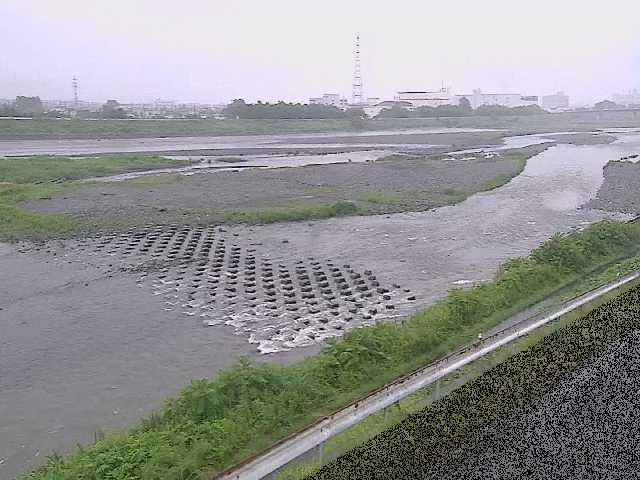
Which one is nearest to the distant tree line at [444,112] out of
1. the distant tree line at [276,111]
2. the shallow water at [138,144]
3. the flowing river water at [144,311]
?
the distant tree line at [276,111]

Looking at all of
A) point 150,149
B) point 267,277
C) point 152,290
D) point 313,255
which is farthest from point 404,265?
point 150,149

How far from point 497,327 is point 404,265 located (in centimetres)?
624

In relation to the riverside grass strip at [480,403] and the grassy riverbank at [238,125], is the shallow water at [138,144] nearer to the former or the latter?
the grassy riverbank at [238,125]

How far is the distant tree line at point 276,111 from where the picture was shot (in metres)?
81.7

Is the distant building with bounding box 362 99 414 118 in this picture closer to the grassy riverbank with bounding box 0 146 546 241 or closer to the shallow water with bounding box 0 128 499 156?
the shallow water with bounding box 0 128 499 156

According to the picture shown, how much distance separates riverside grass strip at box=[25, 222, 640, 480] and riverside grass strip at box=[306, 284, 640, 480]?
1.42m

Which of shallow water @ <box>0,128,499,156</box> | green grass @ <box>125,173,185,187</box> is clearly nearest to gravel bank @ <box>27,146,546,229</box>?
green grass @ <box>125,173,185,187</box>

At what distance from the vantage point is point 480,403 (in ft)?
24.2

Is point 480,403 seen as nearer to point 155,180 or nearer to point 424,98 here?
point 155,180

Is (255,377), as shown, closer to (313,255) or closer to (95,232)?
(313,255)

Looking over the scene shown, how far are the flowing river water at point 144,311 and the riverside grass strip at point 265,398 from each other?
5.15 feet

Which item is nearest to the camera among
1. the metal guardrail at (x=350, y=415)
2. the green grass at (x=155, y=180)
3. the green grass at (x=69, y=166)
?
the metal guardrail at (x=350, y=415)

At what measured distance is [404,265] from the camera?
17.9 m

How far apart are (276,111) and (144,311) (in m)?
71.2
